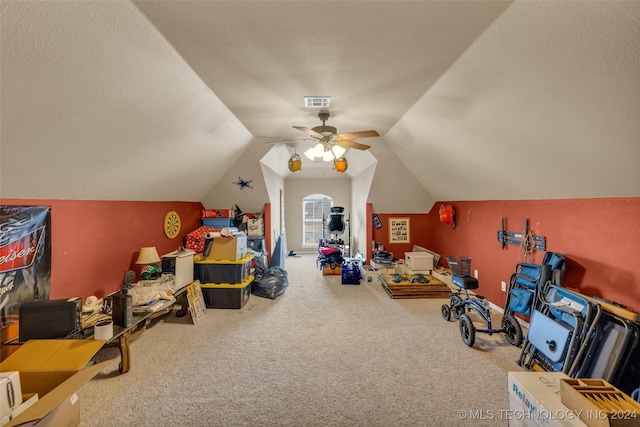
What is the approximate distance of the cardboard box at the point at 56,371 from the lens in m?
1.54

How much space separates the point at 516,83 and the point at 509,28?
0.47 metres

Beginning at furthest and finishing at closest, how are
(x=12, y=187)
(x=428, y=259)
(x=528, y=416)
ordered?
(x=428, y=259), (x=12, y=187), (x=528, y=416)

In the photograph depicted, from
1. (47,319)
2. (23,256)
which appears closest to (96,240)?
(23,256)

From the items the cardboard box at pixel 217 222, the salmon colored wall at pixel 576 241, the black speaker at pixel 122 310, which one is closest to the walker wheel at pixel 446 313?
the salmon colored wall at pixel 576 241

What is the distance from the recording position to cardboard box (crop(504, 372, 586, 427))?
4.62 feet

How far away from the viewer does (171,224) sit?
4.44 m

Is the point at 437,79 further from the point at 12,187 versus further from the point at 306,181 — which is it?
the point at 306,181

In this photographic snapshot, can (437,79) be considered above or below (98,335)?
above

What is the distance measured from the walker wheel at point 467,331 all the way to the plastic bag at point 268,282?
285 cm

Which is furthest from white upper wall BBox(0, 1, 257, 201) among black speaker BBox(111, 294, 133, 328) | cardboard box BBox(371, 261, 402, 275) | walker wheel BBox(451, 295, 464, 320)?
cardboard box BBox(371, 261, 402, 275)

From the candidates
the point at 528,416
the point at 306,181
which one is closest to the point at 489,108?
the point at 528,416

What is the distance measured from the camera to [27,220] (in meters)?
2.26

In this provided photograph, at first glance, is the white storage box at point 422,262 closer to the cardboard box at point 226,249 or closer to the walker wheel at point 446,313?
the walker wheel at point 446,313

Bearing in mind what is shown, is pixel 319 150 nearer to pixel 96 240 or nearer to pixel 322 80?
pixel 322 80
